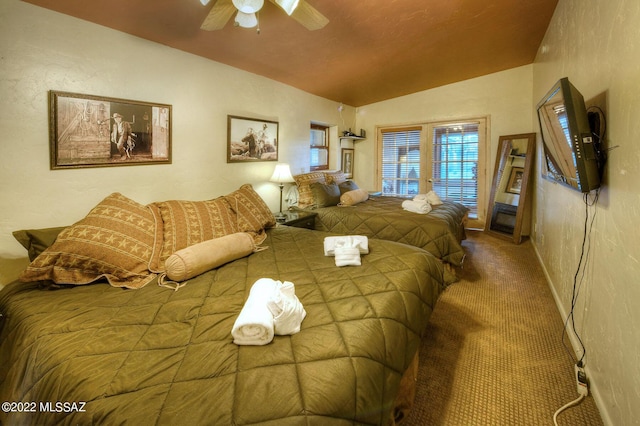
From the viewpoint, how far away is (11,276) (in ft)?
5.61

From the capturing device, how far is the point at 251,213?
2.43 metres

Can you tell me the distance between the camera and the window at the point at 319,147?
15.0 ft

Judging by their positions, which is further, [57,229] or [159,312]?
[57,229]

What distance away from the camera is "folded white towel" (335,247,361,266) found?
1.69m

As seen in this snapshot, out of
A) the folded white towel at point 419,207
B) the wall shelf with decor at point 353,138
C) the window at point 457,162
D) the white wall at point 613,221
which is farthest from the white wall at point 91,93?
the window at point 457,162

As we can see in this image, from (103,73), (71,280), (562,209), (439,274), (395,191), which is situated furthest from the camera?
(395,191)

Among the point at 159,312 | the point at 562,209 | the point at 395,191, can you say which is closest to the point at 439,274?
the point at 562,209

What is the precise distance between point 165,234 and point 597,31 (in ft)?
9.43

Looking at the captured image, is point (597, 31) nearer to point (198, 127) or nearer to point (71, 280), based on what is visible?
point (198, 127)

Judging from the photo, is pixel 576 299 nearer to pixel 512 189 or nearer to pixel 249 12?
pixel 249 12

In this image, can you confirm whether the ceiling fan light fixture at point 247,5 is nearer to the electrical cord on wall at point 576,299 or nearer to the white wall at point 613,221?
the white wall at point 613,221

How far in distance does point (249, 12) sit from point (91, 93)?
4.06 ft

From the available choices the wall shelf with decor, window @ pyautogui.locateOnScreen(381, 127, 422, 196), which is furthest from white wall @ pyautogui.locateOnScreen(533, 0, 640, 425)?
the wall shelf with decor

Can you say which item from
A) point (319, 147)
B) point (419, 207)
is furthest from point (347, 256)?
point (319, 147)
